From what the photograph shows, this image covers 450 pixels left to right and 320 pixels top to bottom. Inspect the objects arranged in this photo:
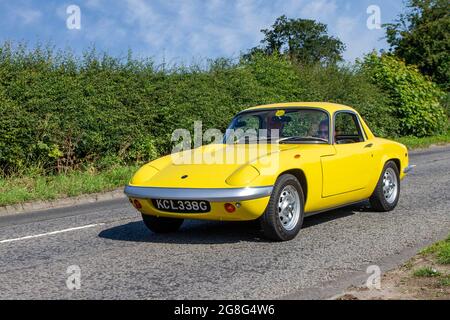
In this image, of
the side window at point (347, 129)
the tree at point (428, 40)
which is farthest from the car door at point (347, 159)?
the tree at point (428, 40)

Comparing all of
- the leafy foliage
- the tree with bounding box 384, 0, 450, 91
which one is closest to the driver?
the leafy foliage

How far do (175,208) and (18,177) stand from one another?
23.1 ft

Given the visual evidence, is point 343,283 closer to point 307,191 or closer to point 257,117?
point 307,191

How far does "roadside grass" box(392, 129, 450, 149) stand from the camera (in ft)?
76.1

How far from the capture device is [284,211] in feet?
21.7

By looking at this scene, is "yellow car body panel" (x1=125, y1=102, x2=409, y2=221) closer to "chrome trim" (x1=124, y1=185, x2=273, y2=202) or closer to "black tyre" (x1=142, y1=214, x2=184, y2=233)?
"chrome trim" (x1=124, y1=185, x2=273, y2=202)

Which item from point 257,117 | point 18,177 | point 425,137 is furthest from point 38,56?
point 425,137

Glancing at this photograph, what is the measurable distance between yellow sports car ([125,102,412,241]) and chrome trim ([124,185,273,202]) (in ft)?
0.03

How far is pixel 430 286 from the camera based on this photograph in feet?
15.6

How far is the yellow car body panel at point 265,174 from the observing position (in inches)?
247

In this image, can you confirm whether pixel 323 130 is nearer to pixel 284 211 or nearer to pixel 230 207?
pixel 284 211

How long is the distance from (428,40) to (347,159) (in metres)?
33.8

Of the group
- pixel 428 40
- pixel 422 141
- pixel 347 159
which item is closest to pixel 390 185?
pixel 347 159

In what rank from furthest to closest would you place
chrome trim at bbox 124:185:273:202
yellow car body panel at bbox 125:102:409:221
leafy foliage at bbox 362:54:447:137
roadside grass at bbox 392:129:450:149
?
1. leafy foliage at bbox 362:54:447:137
2. roadside grass at bbox 392:129:450:149
3. yellow car body panel at bbox 125:102:409:221
4. chrome trim at bbox 124:185:273:202
